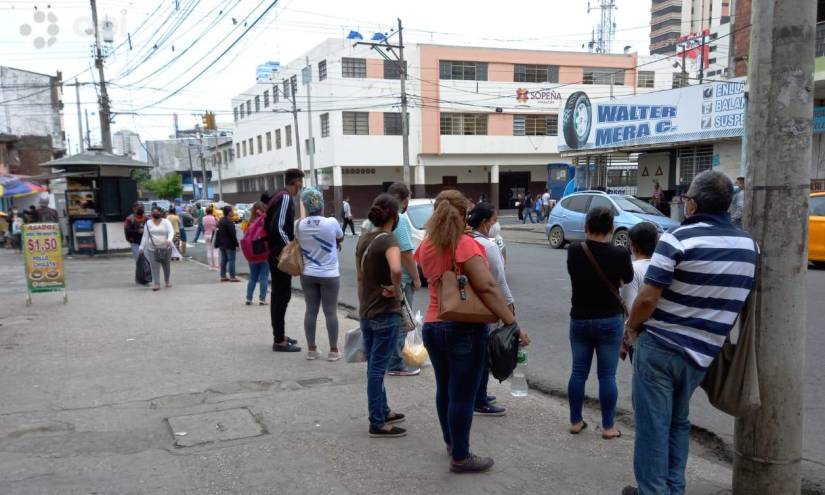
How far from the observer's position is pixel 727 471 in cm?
394

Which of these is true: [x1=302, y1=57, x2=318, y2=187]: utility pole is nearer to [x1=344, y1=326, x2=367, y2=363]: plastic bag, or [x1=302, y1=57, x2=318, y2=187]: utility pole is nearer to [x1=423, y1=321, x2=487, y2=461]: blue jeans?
[x1=344, y1=326, x2=367, y2=363]: plastic bag

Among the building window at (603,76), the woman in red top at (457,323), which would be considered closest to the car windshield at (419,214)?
the woman in red top at (457,323)

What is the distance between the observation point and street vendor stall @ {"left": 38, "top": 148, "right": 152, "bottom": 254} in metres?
18.7

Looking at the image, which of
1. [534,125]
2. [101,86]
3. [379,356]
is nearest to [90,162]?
[101,86]

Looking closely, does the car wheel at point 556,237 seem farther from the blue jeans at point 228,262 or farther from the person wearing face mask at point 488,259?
the person wearing face mask at point 488,259

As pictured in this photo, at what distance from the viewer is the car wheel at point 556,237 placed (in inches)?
703

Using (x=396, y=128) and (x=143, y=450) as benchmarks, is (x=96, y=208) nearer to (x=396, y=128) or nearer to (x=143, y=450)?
(x=143, y=450)

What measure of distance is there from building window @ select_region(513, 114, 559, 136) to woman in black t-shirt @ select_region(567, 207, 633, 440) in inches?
1608

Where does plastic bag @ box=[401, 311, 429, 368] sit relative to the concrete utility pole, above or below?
below

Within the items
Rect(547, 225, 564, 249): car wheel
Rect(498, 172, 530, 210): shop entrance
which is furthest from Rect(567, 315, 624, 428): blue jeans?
Rect(498, 172, 530, 210): shop entrance

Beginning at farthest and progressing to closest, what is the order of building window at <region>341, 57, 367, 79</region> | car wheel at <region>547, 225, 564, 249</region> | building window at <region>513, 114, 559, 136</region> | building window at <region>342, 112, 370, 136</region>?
building window at <region>513, 114, 559, 136</region>
building window at <region>342, 112, 370, 136</region>
building window at <region>341, 57, 367, 79</region>
car wheel at <region>547, 225, 564, 249</region>

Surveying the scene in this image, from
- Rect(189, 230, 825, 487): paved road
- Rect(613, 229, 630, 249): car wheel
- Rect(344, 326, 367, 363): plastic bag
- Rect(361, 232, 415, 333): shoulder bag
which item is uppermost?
Rect(361, 232, 415, 333): shoulder bag

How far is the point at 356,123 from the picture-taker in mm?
39969

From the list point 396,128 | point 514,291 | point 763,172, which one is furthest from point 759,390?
point 396,128
